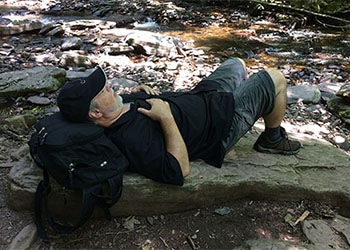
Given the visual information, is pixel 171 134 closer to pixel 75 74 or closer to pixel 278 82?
pixel 278 82

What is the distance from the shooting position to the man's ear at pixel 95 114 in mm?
3036

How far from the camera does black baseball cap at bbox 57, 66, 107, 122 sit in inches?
116

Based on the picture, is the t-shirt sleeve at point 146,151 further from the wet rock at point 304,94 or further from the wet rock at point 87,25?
the wet rock at point 87,25

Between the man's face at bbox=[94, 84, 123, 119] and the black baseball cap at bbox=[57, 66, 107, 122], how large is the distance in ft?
0.17

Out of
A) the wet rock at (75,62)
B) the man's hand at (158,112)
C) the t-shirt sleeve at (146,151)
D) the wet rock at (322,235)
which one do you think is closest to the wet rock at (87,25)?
the wet rock at (75,62)

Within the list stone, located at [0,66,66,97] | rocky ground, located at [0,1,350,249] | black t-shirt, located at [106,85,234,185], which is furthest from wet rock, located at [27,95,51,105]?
black t-shirt, located at [106,85,234,185]

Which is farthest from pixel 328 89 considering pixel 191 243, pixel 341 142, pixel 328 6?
pixel 328 6

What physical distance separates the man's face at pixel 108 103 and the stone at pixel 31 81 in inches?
164

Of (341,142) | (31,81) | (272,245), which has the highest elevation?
(272,245)

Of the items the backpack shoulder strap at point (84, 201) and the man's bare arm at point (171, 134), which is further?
the man's bare arm at point (171, 134)

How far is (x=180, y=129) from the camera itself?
3.40 metres

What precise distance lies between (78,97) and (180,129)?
3.18ft

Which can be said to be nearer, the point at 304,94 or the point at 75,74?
the point at 304,94

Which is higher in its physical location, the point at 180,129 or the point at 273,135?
the point at 180,129
